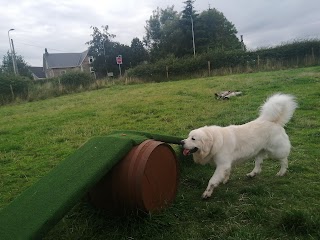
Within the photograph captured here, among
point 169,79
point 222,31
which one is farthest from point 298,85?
point 222,31

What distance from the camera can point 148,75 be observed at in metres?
28.8

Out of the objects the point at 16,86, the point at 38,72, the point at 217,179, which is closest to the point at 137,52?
the point at 16,86

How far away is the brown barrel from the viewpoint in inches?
139

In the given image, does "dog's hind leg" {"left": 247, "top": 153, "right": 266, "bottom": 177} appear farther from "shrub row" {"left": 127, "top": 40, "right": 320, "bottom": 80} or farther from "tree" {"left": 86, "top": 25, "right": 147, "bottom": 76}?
"tree" {"left": 86, "top": 25, "right": 147, "bottom": 76}

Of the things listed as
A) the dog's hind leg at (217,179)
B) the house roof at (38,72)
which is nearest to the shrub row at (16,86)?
the dog's hind leg at (217,179)

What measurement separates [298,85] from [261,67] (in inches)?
480

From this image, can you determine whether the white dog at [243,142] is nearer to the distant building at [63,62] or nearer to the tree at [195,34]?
the tree at [195,34]

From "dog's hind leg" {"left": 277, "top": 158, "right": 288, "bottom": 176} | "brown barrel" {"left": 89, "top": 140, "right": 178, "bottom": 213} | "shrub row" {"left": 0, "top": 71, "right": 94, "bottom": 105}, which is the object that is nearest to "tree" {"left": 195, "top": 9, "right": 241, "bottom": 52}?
"shrub row" {"left": 0, "top": 71, "right": 94, "bottom": 105}

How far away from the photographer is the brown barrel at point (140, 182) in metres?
3.52

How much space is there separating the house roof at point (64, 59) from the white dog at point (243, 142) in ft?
223

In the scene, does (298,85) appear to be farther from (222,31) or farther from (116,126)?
(222,31)

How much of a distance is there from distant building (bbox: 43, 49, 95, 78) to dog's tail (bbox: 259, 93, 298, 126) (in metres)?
66.0

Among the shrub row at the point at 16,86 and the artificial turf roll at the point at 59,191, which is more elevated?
the shrub row at the point at 16,86

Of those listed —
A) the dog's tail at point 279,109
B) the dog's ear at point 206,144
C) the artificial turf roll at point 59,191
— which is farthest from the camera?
the dog's tail at point 279,109
